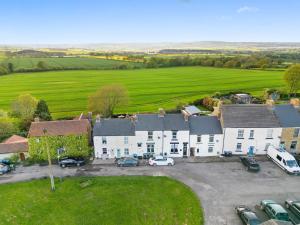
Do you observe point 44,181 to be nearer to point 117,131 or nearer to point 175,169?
point 117,131

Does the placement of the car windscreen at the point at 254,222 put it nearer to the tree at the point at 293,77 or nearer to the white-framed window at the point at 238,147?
the white-framed window at the point at 238,147

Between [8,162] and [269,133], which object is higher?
[269,133]

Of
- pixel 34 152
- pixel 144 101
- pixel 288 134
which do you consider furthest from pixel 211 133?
pixel 144 101

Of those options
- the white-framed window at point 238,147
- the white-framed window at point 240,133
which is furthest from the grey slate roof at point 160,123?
the white-framed window at point 238,147

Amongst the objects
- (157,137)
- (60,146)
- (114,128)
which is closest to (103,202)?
(114,128)

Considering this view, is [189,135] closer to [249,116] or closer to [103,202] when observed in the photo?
[249,116]

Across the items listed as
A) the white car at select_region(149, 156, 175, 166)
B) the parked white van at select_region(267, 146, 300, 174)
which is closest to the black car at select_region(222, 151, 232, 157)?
the parked white van at select_region(267, 146, 300, 174)
